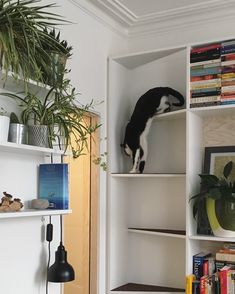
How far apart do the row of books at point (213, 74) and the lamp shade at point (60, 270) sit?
125 cm

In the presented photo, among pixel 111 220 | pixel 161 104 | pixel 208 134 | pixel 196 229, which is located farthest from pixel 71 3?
pixel 196 229

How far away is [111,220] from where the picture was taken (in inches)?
116

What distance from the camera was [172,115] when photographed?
2865 millimetres

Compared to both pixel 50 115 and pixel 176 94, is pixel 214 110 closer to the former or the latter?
pixel 176 94

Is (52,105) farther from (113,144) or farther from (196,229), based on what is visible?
(196,229)

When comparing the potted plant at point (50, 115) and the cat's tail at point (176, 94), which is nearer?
the potted plant at point (50, 115)

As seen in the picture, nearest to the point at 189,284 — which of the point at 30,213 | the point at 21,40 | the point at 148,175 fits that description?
the point at 148,175

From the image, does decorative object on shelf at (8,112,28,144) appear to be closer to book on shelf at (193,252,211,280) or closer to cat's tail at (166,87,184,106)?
cat's tail at (166,87,184,106)

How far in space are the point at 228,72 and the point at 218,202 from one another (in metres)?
0.81

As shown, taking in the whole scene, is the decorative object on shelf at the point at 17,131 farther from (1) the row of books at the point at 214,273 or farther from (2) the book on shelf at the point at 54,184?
(1) the row of books at the point at 214,273

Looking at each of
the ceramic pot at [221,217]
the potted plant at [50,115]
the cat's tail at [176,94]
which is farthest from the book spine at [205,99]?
the potted plant at [50,115]

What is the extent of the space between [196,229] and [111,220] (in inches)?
23.6

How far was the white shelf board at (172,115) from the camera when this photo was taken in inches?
109

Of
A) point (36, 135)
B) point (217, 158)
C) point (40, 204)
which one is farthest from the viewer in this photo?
point (217, 158)
